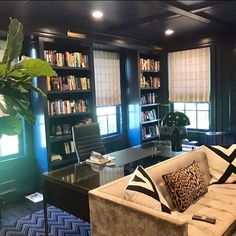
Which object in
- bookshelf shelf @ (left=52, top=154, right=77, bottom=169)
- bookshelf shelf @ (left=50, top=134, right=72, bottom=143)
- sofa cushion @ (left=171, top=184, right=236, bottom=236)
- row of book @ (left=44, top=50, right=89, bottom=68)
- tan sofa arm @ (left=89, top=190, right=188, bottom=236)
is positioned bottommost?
sofa cushion @ (left=171, top=184, right=236, bottom=236)

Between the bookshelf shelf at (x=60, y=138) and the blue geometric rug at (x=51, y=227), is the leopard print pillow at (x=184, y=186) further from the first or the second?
the bookshelf shelf at (x=60, y=138)

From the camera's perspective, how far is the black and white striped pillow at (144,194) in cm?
178

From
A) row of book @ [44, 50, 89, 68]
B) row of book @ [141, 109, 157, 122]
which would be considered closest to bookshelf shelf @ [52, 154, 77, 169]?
row of book @ [44, 50, 89, 68]

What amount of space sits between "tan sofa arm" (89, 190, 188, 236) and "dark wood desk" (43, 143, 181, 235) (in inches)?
5.6

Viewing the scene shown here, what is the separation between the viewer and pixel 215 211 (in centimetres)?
214

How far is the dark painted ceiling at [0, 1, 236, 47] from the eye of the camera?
266cm

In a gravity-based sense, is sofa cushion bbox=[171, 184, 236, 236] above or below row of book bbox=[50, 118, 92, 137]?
below

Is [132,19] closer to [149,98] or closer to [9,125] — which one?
[149,98]

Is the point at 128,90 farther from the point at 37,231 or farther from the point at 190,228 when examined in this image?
the point at 190,228

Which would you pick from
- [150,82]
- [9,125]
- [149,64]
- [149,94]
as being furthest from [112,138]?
[9,125]

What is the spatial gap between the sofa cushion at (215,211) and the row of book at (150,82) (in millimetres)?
2615

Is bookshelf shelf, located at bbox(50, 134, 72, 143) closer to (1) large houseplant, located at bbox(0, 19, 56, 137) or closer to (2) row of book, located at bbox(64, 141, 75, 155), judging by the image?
(2) row of book, located at bbox(64, 141, 75, 155)

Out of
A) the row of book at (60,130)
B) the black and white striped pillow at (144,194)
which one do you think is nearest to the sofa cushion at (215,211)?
the black and white striped pillow at (144,194)

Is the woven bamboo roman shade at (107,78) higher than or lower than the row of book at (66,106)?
higher
